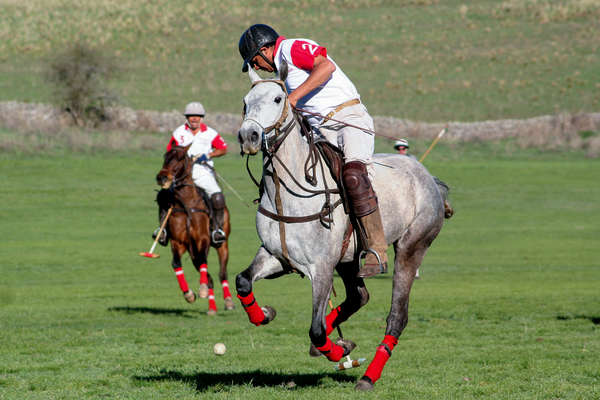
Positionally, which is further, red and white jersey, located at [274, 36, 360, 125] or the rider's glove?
the rider's glove

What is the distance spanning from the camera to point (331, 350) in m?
8.29

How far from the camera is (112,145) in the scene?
155 feet

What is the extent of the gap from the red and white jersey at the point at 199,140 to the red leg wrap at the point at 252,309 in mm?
8601

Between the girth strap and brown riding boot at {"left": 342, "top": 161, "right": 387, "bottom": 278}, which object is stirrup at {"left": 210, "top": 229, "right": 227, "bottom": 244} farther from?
the girth strap

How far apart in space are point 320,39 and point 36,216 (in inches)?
2050

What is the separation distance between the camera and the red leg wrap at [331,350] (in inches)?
323

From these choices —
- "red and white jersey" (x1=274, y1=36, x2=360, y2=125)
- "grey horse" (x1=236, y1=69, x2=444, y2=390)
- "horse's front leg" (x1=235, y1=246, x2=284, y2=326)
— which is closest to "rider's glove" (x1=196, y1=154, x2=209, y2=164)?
"red and white jersey" (x1=274, y1=36, x2=360, y2=125)

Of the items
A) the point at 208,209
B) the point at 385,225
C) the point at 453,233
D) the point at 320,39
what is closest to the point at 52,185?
the point at 453,233

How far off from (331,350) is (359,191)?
144 centimetres

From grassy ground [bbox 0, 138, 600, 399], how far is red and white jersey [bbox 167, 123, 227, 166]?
296cm

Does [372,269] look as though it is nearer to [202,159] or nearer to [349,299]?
[349,299]

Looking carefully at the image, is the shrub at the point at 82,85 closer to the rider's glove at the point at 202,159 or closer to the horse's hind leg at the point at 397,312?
the rider's glove at the point at 202,159

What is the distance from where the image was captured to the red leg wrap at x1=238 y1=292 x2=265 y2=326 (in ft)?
26.9

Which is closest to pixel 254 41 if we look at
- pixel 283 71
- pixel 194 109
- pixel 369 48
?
pixel 283 71
